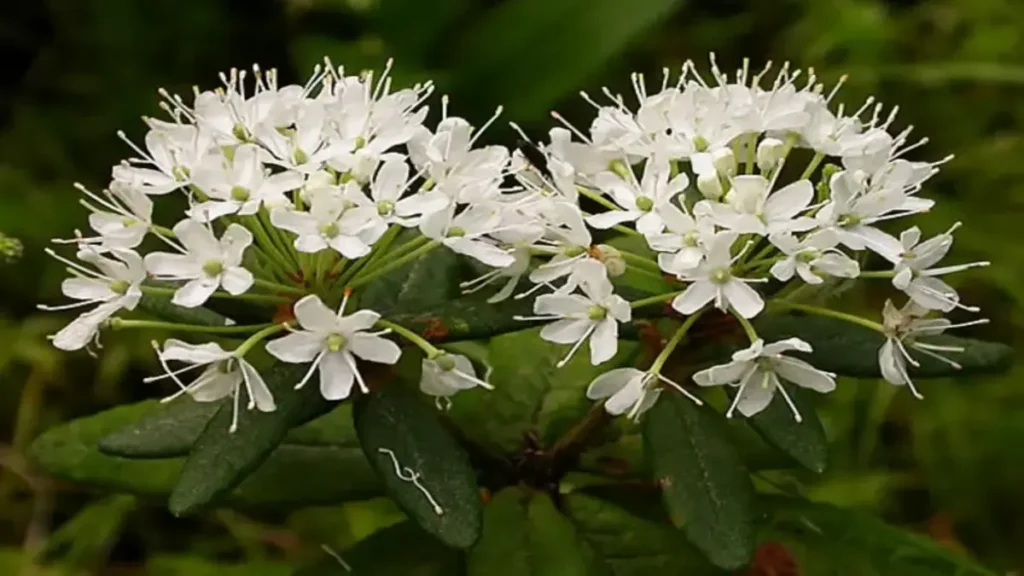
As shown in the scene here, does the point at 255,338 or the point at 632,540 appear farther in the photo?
the point at 632,540

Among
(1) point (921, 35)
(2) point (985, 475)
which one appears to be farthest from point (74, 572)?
(1) point (921, 35)

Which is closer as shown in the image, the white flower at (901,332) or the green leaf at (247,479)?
the white flower at (901,332)

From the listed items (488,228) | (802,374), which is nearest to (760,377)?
(802,374)

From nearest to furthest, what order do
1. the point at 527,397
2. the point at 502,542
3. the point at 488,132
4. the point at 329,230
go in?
the point at 329,230 < the point at 502,542 < the point at 527,397 < the point at 488,132

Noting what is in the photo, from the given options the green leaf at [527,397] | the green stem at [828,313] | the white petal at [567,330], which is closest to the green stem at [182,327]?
the white petal at [567,330]

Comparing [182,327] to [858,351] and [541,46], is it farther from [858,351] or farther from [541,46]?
[541,46]

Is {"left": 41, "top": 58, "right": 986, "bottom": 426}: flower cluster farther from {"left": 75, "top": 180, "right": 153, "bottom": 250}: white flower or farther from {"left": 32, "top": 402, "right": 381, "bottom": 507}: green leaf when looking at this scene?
{"left": 32, "top": 402, "right": 381, "bottom": 507}: green leaf

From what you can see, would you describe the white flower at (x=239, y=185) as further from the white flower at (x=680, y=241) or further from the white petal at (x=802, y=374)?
the white petal at (x=802, y=374)
